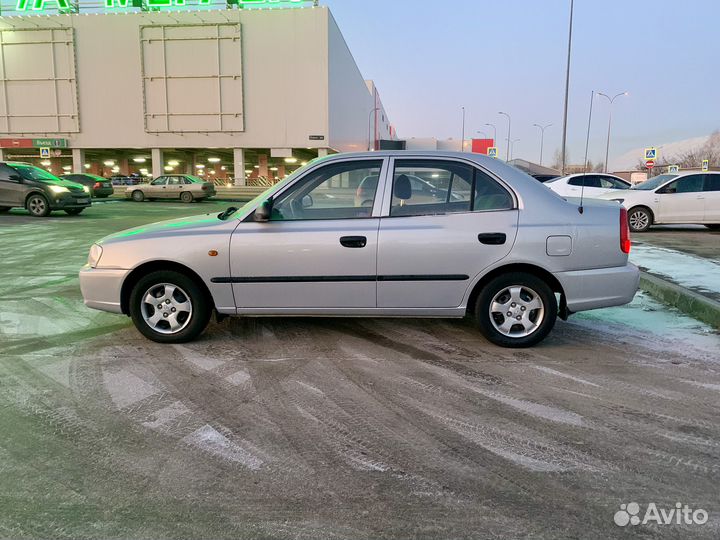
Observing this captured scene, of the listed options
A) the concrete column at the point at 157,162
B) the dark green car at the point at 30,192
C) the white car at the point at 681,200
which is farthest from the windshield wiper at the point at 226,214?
the concrete column at the point at 157,162

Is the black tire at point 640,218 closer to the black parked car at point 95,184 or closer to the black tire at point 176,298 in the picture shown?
the black tire at point 176,298

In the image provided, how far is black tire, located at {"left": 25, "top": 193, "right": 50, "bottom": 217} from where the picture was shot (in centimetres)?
1788

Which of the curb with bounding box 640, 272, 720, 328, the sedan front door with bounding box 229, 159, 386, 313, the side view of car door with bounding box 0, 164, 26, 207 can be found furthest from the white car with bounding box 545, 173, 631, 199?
the side view of car door with bounding box 0, 164, 26, 207

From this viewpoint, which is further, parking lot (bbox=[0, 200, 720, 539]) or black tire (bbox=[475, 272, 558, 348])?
black tire (bbox=[475, 272, 558, 348])

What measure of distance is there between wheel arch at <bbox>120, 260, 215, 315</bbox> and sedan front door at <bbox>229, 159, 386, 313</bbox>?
335 mm

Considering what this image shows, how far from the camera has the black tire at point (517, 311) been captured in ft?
15.1

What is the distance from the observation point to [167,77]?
4425 centimetres

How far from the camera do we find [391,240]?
14.9 feet

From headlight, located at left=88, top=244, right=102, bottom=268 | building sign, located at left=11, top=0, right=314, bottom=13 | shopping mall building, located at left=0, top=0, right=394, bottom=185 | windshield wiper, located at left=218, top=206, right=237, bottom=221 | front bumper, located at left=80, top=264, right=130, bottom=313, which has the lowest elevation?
front bumper, located at left=80, top=264, right=130, bottom=313

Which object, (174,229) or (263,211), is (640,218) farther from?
(174,229)

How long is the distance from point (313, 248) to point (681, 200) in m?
13.1

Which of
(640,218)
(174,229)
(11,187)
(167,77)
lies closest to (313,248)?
(174,229)

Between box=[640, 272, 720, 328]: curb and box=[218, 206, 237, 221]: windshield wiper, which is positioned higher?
box=[218, 206, 237, 221]: windshield wiper

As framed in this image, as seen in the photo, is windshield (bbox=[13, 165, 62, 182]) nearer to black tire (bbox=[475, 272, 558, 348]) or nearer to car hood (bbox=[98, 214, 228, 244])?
car hood (bbox=[98, 214, 228, 244])
